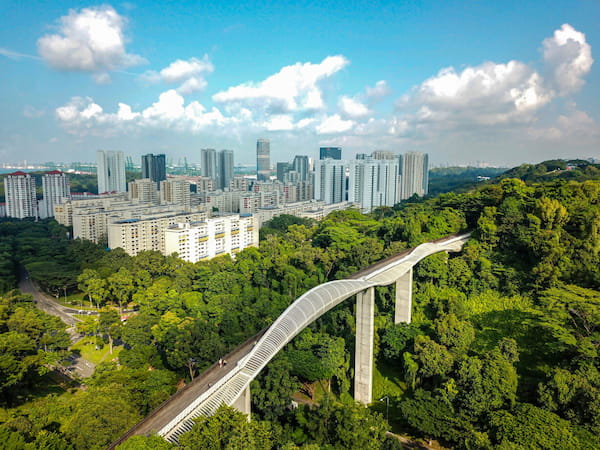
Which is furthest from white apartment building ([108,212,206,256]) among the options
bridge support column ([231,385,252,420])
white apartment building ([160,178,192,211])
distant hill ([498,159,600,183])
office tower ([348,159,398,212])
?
distant hill ([498,159,600,183])

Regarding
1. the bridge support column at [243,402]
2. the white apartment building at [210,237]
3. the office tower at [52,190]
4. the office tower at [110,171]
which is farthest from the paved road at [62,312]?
the office tower at [110,171]

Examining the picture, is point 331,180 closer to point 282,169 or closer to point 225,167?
point 225,167

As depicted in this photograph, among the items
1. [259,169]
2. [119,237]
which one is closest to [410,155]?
[259,169]

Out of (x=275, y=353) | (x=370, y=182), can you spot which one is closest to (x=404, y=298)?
(x=275, y=353)

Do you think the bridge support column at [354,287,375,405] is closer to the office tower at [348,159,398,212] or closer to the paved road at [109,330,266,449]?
the paved road at [109,330,266,449]

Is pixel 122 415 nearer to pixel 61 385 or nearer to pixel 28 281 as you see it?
pixel 61 385

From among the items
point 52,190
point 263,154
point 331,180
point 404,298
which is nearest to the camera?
point 404,298
